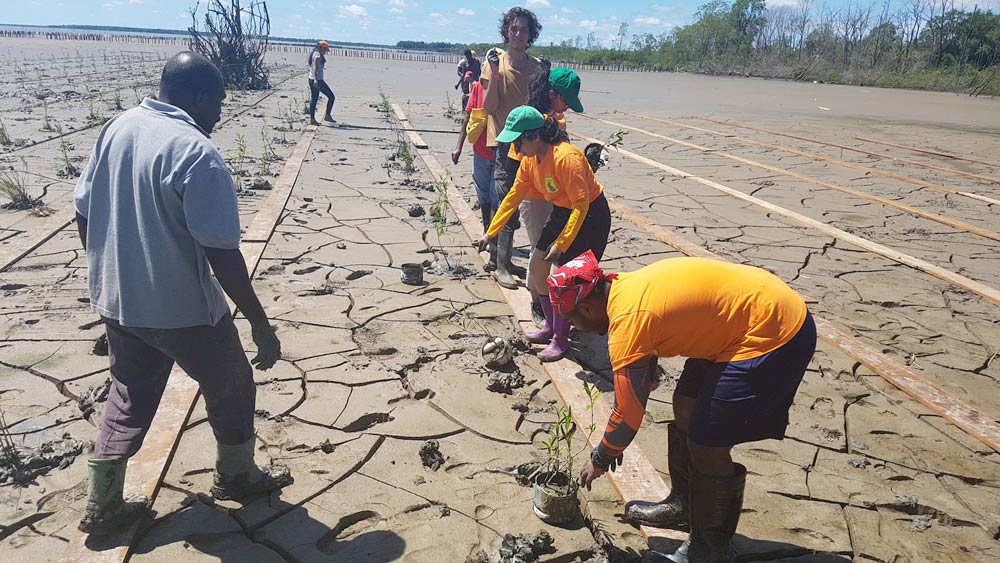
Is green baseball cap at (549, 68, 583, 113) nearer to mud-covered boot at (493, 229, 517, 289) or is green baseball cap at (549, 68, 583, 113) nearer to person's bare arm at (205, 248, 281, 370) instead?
mud-covered boot at (493, 229, 517, 289)

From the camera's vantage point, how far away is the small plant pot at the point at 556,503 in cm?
271

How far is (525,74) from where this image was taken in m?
5.28

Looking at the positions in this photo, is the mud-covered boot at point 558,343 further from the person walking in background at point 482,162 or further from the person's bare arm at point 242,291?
the person's bare arm at point 242,291

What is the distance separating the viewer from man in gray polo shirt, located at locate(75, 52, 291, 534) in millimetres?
2135

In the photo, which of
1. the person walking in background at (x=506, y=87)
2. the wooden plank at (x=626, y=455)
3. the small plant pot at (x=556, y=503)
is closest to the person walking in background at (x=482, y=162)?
the person walking in background at (x=506, y=87)

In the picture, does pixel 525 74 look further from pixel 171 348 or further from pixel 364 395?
pixel 171 348

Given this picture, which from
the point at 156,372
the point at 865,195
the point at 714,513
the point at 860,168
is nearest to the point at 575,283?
the point at 714,513

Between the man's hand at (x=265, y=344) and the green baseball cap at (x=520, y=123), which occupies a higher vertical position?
the green baseball cap at (x=520, y=123)

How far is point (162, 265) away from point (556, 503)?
1624mm

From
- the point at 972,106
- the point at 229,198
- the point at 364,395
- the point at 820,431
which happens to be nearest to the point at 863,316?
the point at 820,431

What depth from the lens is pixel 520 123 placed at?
3812 mm

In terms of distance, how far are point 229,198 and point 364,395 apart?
1.71m

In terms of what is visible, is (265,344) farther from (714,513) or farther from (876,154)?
(876,154)

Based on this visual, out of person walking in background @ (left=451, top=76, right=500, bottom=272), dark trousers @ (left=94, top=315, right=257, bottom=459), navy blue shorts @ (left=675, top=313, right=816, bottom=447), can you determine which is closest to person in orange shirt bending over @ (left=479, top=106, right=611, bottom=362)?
person walking in background @ (left=451, top=76, right=500, bottom=272)
